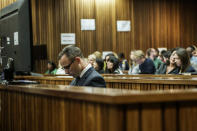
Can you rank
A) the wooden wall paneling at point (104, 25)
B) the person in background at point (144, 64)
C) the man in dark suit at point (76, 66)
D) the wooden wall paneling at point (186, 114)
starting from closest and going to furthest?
1. the wooden wall paneling at point (186, 114)
2. the man in dark suit at point (76, 66)
3. the person in background at point (144, 64)
4. the wooden wall paneling at point (104, 25)

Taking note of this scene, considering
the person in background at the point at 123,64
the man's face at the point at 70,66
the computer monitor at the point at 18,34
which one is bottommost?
the person in background at the point at 123,64

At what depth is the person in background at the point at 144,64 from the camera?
936cm

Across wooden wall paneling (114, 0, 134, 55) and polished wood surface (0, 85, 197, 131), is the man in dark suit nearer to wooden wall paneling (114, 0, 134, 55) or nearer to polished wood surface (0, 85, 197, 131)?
polished wood surface (0, 85, 197, 131)

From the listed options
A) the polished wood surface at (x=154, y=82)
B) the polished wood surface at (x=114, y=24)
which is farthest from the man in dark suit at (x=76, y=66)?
the polished wood surface at (x=114, y=24)

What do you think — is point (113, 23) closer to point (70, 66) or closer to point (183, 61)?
point (183, 61)

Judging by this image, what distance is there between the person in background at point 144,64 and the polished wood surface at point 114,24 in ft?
10.2

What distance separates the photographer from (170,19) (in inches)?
550

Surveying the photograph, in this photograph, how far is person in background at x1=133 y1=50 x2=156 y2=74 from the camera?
9.36 m

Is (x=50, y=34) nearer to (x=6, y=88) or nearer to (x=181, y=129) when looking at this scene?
(x=6, y=88)

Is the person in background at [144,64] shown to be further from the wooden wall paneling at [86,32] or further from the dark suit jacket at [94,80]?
the dark suit jacket at [94,80]

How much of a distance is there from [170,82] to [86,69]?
1.21 m

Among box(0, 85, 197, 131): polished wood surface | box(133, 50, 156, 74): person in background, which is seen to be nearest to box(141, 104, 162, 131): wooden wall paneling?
box(0, 85, 197, 131): polished wood surface

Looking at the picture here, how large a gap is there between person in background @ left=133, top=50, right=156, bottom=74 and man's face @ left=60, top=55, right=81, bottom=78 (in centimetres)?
536

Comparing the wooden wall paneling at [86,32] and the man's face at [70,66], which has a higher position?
the wooden wall paneling at [86,32]
